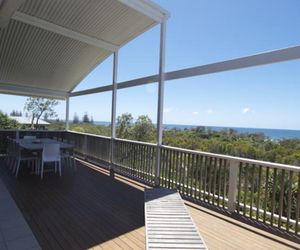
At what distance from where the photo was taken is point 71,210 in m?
3.48

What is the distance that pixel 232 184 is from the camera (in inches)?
147

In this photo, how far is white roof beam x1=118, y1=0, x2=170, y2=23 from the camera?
187 inches

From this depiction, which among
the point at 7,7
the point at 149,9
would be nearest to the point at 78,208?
the point at 7,7

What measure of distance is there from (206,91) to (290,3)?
33960mm

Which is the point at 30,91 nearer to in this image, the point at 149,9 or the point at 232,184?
the point at 149,9

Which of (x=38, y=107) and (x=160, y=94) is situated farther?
(x=38, y=107)

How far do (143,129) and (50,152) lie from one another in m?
8.71

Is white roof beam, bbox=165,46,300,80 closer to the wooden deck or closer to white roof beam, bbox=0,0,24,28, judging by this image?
the wooden deck

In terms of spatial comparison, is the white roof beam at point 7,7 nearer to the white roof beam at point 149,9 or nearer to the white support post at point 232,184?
the white roof beam at point 149,9

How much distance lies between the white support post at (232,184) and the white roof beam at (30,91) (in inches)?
310

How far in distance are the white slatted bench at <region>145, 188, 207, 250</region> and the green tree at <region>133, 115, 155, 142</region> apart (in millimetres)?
10016

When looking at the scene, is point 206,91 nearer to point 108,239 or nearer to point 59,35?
point 59,35

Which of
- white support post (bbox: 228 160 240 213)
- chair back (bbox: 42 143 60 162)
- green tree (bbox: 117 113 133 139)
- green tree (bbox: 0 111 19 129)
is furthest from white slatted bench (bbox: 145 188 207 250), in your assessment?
green tree (bbox: 0 111 19 129)

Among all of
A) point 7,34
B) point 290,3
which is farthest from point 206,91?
point 7,34
